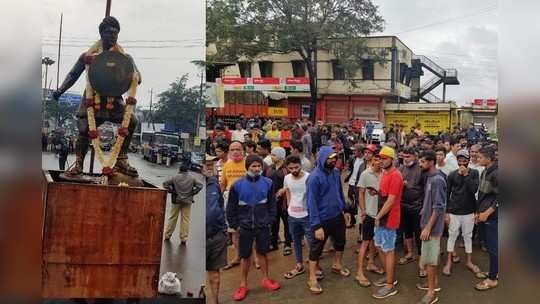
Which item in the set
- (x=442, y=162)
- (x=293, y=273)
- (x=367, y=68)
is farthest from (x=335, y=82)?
(x=293, y=273)

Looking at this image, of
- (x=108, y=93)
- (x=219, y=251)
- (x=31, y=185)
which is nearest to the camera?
(x=31, y=185)

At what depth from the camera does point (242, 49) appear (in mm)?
2852

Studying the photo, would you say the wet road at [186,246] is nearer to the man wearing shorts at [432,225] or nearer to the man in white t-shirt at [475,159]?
the man wearing shorts at [432,225]

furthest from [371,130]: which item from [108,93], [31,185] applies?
[31,185]

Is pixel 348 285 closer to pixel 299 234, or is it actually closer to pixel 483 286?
pixel 299 234

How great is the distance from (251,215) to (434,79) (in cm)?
124

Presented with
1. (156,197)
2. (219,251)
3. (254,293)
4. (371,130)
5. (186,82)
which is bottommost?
(254,293)

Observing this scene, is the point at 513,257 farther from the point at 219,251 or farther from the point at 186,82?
the point at 186,82

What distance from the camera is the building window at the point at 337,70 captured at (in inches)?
112

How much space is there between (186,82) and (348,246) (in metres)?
1.26

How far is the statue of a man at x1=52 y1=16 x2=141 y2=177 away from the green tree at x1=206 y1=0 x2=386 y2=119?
0.50 meters

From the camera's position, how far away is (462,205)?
2.72m

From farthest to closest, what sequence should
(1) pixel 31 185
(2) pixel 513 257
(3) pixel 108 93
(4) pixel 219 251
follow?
1. (4) pixel 219 251
2. (3) pixel 108 93
3. (2) pixel 513 257
4. (1) pixel 31 185

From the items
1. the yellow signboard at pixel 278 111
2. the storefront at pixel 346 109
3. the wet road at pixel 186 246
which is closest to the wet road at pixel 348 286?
the wet road at pixel 186 246
